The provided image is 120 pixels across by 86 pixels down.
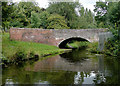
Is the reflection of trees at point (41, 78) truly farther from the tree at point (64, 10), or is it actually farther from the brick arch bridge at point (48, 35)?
the tree at point (64, 10)

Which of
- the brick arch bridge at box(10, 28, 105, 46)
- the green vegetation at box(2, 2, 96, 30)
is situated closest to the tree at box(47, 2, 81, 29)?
the green vegetation at box(2, 2, 96, 30)

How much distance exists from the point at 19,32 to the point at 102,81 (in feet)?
67.3

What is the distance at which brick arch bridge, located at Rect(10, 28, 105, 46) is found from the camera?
24000 millimetres

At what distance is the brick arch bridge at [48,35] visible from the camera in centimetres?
2400

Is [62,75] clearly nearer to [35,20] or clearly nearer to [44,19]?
[35,20]

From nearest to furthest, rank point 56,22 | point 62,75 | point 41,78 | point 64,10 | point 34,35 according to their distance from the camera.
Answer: point 41,78 → point 62,75 → point 34,35 → point 56,22 → point 64,10

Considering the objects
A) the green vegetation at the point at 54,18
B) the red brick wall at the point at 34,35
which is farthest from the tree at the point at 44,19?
the red brick wall at the point at 34,35

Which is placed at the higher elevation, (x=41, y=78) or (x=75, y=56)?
(x=41, y=78)

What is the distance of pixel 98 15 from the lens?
1324 inches

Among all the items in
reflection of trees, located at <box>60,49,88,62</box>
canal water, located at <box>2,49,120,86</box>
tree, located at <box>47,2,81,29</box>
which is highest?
tree, located at <box>47,2,81,29</box>

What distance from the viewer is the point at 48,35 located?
25.0 m

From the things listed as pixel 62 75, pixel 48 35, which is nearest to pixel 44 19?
pixel 48 35

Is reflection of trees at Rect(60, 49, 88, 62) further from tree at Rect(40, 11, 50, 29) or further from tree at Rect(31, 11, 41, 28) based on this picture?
tree at Rect(40, 11, 50, 29)

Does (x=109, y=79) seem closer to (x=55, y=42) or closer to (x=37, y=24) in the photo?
(x=55, y=42)
